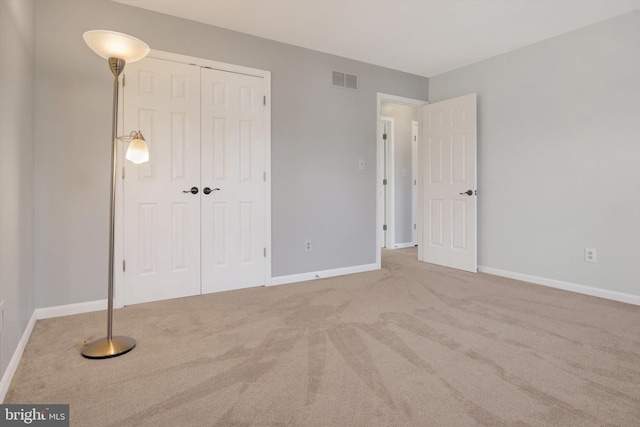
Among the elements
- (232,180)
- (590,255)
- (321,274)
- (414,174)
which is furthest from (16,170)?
(414,174)

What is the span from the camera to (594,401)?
5.31 feet

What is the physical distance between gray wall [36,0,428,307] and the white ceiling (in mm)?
208

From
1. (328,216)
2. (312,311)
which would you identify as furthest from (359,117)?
(312,311)

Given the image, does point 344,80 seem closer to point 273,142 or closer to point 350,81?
point 350,81

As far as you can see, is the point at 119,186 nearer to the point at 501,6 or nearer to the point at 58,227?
the point at 58,227

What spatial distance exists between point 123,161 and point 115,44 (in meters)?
1.27

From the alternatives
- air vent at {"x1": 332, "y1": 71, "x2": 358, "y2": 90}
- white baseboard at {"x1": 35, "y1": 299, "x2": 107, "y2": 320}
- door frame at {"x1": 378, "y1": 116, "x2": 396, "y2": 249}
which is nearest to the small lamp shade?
white baseboard at {"x1": 35, "y1": 299, "x2": 107, "y2": 320}

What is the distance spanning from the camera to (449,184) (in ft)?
14.8

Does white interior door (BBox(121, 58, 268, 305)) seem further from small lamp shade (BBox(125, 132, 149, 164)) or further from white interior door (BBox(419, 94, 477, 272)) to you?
white interior door (BBox(419, 94, 477, 272))

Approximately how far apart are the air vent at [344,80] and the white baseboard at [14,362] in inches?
139

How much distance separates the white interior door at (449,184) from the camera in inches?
168

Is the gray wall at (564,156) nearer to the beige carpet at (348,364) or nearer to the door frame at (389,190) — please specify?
the beige carpet at (348,364)

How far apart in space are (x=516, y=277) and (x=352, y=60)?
3.12 metres

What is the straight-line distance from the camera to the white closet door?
335cm
